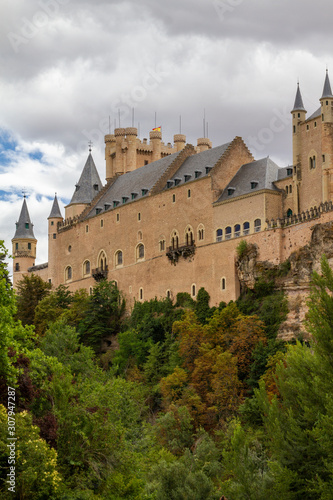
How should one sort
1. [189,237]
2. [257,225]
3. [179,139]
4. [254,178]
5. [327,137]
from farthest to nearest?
1. [179,139]
2. [189,237]
3. [254,178]
4. [257,225]
5. [327,137]

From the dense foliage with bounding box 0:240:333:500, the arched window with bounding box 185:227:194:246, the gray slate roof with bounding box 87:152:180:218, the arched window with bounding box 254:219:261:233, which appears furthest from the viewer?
A: the gray slate roof with bounding box 87:152:180:218

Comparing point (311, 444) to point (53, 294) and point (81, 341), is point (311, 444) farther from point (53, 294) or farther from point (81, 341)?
point (53, 294)

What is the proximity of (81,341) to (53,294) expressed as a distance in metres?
7.98

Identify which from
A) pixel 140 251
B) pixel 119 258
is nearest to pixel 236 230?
pixel 140 251

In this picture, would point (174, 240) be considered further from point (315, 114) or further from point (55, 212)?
point (55, 212)

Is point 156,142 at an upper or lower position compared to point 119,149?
upper

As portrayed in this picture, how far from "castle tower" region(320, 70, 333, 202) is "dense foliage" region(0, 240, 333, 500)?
869 centimetres

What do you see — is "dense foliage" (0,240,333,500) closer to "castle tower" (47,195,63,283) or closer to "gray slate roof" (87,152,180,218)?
"gray slate roof" (87,152,180,218)

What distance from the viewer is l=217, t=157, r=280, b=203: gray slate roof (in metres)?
77.6

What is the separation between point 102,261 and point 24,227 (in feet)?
86.0

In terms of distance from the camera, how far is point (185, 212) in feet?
275

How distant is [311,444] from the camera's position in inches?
1709

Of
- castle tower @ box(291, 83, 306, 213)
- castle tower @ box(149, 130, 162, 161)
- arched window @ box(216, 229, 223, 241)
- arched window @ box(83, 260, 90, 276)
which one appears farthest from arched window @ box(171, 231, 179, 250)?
castle tower @ box(149, 130, 162, 161)

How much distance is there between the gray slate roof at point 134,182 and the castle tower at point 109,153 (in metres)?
2.78
